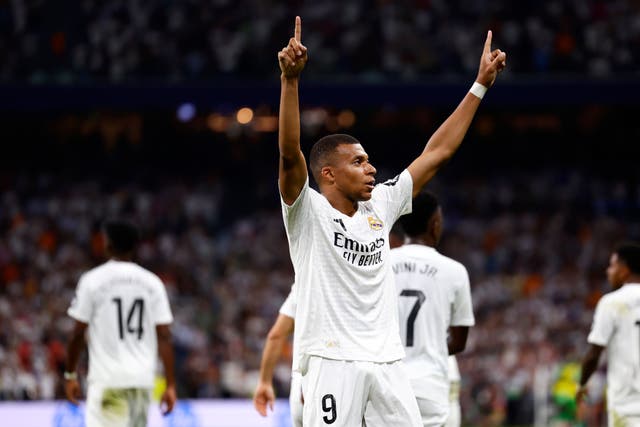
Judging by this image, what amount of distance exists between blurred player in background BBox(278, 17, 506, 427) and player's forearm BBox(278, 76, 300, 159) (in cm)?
16

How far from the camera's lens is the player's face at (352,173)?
5590 mm

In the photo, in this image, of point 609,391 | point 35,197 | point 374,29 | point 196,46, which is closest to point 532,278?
point 374,29

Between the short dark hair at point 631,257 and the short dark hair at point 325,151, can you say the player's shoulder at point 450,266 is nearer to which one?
the short dark hair at point 325,151

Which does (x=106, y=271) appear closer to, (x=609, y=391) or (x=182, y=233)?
(x=609, y=391)

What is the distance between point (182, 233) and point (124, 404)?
15.6m

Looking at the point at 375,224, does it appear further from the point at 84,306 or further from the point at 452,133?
the point at 84,306

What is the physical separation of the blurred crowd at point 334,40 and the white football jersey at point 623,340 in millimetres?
16162

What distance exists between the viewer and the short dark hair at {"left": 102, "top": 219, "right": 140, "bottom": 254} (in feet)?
28.8

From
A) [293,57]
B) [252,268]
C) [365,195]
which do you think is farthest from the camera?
[252,268]

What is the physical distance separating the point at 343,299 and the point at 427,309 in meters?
A: 1.59

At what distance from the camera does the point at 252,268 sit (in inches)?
904

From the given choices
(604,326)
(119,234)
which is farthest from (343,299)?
(119,234)

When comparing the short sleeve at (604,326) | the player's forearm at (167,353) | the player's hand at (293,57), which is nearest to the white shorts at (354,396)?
the player's hand at (293,57)

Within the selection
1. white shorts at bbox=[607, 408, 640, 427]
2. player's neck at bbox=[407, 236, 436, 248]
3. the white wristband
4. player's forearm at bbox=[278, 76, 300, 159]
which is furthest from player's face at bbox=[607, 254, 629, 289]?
player's forearm at bbox=[278, 76, 300, 159]
